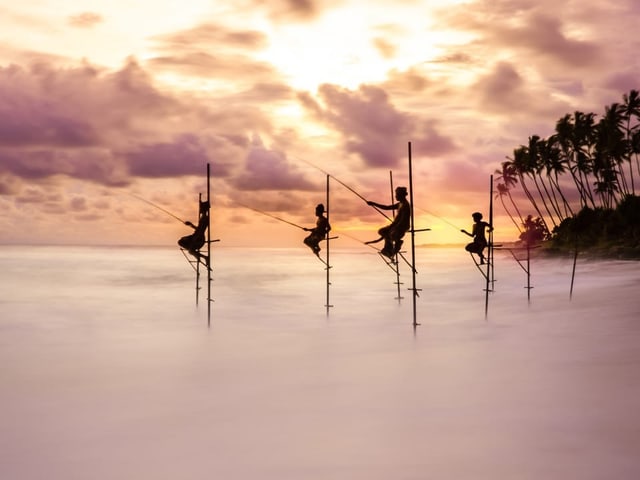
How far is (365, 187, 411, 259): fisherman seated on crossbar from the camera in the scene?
71.4 ft

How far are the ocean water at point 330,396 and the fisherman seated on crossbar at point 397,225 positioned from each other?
2.79 metres

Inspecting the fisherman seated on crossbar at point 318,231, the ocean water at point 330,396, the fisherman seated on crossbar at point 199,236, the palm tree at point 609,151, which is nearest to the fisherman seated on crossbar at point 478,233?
the ocean water at point 330,396

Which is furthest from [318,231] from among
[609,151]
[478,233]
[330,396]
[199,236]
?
[609,151]

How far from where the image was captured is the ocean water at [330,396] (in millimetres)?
8859

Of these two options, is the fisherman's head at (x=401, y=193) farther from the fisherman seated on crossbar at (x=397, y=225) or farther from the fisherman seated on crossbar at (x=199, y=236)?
the fisherman seated on crossbar at (x=199, y=236)

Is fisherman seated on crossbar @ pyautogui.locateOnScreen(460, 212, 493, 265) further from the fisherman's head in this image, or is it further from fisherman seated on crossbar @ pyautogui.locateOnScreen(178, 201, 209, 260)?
fisherman seated on crossbar @ pyautogui.locateOnScreen(178, 201, 209, 260)

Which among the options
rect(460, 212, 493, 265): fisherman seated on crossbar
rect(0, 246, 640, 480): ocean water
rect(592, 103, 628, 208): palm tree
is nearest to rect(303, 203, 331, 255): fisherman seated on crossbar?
rect(0, 246, 640, 480): ocean water

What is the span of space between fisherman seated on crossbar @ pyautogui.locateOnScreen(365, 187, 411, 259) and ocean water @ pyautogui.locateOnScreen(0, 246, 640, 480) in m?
2.79

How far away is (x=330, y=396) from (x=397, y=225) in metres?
10.3

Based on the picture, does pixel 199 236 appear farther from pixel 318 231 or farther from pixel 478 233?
pixel 478 233

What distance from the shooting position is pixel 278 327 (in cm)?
2436

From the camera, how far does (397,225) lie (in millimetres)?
22172

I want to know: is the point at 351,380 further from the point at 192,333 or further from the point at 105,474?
the point at 192,333

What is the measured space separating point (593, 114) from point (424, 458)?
77659mm
